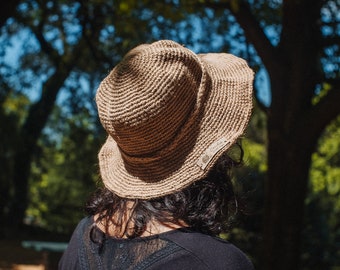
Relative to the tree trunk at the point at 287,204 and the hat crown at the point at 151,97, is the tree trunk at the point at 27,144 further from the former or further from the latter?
the hat crown at the point at 151,97

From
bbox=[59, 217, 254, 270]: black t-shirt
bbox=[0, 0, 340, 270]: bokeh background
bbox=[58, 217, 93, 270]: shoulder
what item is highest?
bbox=[59, 217, 254, 270]: black t-shirt

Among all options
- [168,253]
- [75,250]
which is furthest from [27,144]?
[168,253]

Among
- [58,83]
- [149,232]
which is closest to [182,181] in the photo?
[149,232]

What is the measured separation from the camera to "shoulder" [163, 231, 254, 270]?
57.8 inches

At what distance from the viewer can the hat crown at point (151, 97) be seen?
1623 millimetres

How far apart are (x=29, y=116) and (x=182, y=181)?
15.2m

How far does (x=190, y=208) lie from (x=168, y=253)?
0.52ft

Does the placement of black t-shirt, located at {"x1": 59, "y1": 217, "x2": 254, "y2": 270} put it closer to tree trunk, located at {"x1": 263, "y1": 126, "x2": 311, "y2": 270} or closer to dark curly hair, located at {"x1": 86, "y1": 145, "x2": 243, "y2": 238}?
dark curly hair, located at {"x1": 86, "y1": 145, "x2": 243, "y2": 238}

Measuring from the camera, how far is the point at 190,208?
1.62 metres

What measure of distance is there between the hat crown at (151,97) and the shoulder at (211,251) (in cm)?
29

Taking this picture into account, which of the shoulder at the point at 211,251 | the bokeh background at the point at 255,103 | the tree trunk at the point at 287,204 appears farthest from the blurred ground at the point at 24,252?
the shoulder at the point at 211,251

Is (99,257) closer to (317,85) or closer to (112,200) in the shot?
(112,200)

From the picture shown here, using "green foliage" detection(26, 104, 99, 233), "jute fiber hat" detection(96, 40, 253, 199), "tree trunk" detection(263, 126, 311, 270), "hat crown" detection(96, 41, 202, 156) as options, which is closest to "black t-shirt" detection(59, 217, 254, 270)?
"jute fiber hat" detection(96, 40, 253, 199)

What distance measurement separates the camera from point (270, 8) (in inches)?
Result: 329
